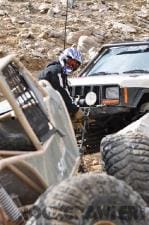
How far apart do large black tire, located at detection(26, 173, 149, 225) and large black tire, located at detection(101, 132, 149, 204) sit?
1094mm

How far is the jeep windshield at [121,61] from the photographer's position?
8.80m

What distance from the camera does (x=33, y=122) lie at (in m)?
4.58

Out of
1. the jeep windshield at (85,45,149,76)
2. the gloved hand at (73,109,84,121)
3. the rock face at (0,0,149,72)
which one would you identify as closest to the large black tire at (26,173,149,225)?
the gloved hand at (73,109,84,121)

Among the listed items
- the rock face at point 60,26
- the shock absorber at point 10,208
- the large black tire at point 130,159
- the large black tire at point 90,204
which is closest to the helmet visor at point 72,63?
the large black tire at point 130,159

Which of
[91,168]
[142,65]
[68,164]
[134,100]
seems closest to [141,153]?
[68,164]

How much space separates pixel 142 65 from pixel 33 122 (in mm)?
4412

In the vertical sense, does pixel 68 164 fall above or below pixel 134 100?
above

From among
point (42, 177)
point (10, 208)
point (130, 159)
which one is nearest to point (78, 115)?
point (130, 159)

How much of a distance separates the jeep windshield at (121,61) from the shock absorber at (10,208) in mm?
5038

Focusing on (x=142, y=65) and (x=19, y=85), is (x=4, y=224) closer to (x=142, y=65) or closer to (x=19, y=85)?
(x=19, y=85)

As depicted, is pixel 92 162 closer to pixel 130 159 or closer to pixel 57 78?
pixel 57 78

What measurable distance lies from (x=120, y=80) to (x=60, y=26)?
9868 mm

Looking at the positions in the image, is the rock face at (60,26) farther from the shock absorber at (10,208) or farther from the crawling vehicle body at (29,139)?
the shock absorber at (10,208)

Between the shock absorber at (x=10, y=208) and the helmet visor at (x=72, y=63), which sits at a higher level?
the shock absorber at (x=10, y=208)
